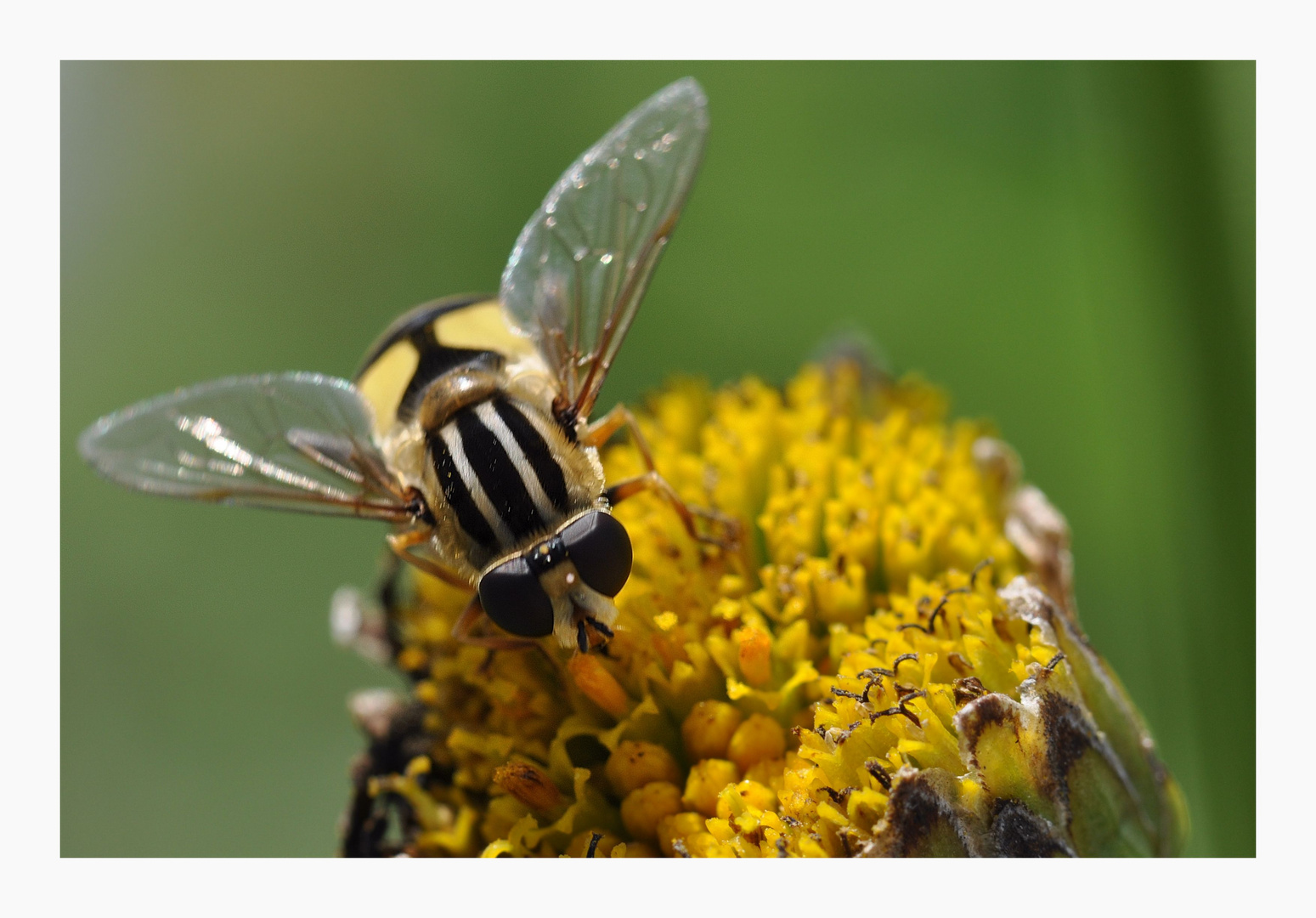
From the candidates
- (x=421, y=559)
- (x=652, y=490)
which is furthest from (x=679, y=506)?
(x=421, y=559)

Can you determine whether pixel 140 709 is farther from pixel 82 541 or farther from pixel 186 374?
pixel 186 374

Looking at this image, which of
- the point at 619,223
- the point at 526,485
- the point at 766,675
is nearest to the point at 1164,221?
the point at 619,223

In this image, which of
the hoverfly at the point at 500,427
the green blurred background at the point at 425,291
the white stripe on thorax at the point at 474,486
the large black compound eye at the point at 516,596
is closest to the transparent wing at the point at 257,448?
the hoverfly at the point at 500,427

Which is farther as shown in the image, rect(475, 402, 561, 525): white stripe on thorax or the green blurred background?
the green blurred background

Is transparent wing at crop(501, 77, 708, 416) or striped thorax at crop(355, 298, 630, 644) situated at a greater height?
transparent wing at crop(501, 77, 708, 416)

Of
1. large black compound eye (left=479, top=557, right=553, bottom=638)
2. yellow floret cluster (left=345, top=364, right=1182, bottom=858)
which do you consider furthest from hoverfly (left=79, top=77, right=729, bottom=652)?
yellow floret cluster (left=345, top=364, right=1182, bottom=858)

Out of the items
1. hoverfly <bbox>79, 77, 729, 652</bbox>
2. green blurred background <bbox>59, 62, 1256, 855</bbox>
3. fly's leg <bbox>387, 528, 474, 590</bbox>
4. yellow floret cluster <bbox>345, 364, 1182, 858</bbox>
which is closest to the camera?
yellow floret cluster <bbox>345, 364, 1182, 858</bbox>

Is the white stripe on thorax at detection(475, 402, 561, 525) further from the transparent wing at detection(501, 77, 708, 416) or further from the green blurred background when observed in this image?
the green blurred background

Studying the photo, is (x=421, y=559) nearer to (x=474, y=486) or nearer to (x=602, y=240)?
(x=474, y=486)
